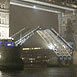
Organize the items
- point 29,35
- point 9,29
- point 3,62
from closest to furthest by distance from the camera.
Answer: point 3,62 → point 9,29 → point 29,35

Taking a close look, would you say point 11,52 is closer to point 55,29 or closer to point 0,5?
point 0,5

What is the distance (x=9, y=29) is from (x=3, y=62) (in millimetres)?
4621

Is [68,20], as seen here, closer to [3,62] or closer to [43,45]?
[43,45]

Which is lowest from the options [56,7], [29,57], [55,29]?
[29,57]

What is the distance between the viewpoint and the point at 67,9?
53.9 metres

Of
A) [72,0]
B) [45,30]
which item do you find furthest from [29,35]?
[72,0]

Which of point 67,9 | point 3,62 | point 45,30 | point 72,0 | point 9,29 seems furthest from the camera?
point 72,0

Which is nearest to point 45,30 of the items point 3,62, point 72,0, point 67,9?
point 67,9

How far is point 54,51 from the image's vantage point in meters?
52.2

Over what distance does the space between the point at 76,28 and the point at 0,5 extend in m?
18.0

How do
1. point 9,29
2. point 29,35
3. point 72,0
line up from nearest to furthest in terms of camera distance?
point 9,29, point 29,35, point 72,0

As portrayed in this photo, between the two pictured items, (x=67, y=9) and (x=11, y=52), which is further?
(x=67, y=9)

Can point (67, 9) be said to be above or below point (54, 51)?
above

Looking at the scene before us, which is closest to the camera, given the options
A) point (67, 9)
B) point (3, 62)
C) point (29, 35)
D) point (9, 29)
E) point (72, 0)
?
point (3, 62)
